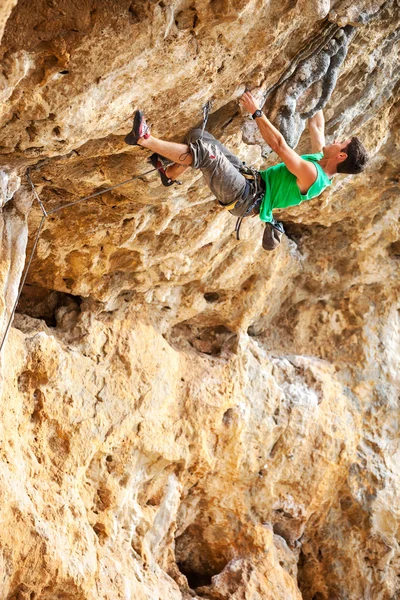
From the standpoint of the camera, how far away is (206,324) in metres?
7.66

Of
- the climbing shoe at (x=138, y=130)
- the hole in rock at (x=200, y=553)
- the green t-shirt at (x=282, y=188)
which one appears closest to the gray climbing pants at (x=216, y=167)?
the green t-shirt at (x=282, y=188)

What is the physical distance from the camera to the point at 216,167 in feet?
14.9

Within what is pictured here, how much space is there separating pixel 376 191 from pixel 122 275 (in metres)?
2.61

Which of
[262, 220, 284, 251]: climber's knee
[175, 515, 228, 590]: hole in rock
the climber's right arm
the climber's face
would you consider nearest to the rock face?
[175, 515, 228, 590]: hole in rock

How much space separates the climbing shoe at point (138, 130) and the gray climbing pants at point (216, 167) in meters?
0.31

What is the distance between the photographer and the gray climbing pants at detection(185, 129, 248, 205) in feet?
14.7

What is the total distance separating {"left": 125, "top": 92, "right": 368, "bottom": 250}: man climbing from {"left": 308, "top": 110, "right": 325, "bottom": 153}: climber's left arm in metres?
0.18

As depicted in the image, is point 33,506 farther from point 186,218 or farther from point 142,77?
point 142,77

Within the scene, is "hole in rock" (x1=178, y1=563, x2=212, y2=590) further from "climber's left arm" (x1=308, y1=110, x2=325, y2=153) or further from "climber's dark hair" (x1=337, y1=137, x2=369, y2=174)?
"climber's dark hair" (x1=337, y1=137, x2=369, y2=174)

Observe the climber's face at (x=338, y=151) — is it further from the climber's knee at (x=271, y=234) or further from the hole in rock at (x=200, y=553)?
the hole in rock at (x=200, y=553)

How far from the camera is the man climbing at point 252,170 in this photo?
4441mm

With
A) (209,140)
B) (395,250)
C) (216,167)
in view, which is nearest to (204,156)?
(216,167)

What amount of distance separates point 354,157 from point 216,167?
859mm

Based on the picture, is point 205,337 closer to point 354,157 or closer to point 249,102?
point 354,157
